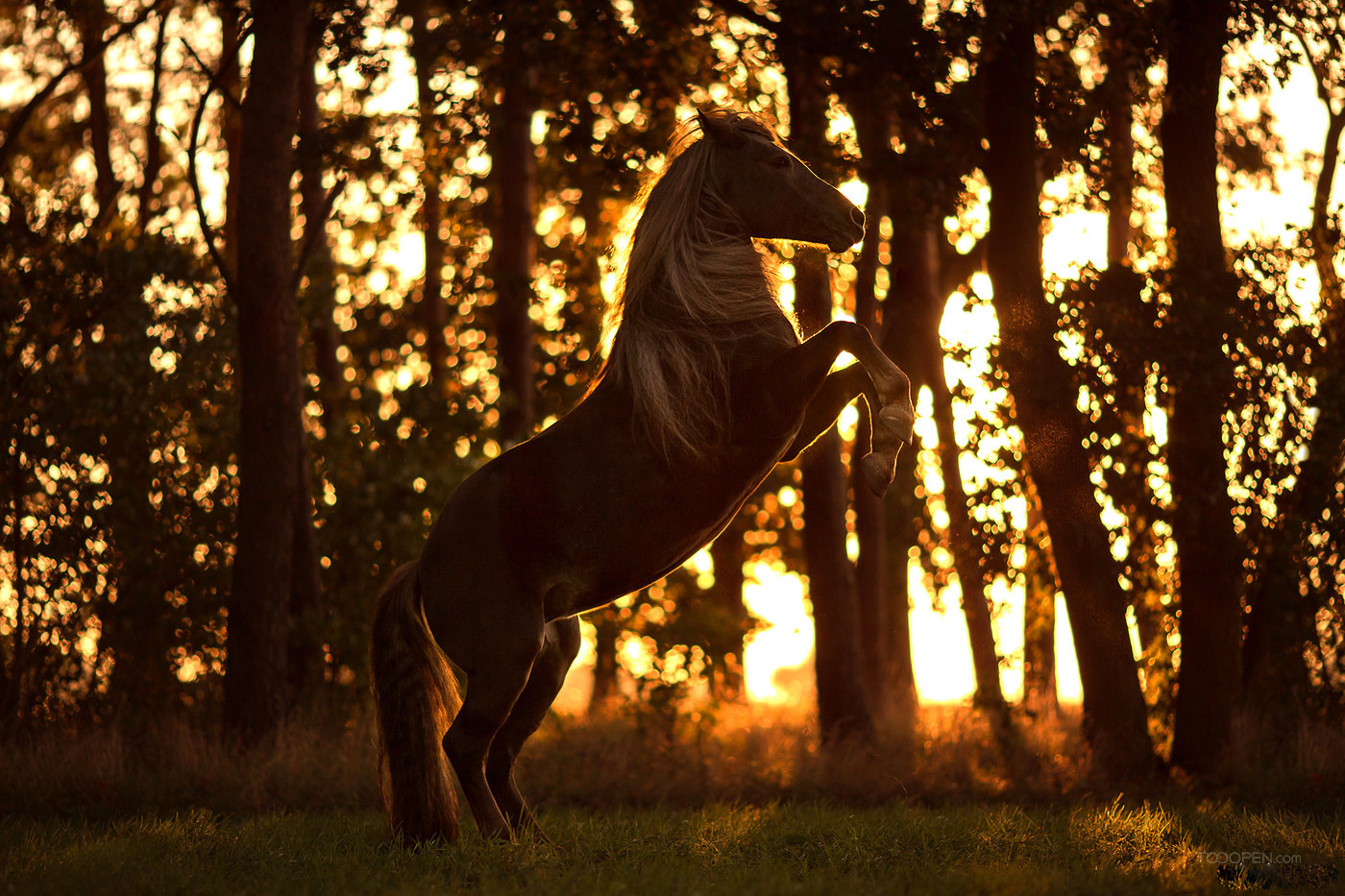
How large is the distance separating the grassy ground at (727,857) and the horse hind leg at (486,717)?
17 cm

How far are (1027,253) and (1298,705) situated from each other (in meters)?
4.27

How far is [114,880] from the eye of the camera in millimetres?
5000

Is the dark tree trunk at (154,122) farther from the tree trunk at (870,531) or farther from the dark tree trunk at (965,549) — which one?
the dark tree trunk at (965,549)

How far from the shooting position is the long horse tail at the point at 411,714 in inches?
224

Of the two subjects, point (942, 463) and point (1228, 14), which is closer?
point (1228, 14)

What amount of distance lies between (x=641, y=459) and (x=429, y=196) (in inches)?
521

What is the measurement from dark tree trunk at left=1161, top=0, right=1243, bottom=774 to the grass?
496mm

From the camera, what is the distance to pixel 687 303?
17.2 feet

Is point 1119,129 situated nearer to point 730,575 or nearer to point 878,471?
point 878,471

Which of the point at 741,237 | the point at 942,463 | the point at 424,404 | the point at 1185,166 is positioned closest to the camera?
the point at 741,237

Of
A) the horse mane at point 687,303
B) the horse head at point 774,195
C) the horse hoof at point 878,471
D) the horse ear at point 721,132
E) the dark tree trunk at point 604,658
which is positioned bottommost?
the dark tree trunk at point 604,658

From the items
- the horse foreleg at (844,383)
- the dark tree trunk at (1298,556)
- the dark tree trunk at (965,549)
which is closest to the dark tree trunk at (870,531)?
the dark tree trunk at (965,549)

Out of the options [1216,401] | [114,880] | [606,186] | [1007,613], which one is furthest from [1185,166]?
[114,880]

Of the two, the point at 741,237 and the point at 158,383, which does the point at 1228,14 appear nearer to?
the point at 741,237
